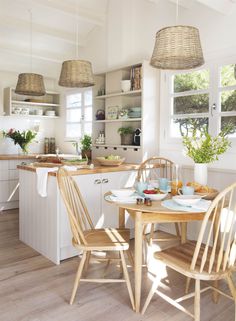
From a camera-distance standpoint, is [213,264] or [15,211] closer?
[213,264]

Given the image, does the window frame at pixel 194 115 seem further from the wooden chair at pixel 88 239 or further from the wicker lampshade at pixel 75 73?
the wooden chair at pixel 88 239

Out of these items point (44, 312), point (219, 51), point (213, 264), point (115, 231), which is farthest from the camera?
point (219, 51)

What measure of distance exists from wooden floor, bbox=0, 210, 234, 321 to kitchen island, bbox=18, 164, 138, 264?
18cm

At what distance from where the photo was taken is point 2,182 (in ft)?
16.3

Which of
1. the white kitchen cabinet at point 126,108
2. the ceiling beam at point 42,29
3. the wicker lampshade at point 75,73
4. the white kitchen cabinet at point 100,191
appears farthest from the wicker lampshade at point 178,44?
the ceiling beam at point 42,29

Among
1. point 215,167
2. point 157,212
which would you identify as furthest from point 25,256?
point 215,167

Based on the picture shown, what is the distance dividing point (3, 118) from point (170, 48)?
4.28m

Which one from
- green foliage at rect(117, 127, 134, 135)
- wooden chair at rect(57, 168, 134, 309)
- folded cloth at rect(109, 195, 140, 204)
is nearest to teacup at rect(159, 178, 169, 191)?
folded cloth at rect(109, 195, 140, 204)

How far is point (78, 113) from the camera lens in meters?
5.88

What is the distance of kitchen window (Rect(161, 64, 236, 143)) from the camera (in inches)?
128

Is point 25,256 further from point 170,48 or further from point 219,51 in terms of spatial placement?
point 219,51

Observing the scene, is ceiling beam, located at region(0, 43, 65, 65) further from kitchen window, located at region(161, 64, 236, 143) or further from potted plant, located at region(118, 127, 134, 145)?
kitchen window, located at region(161, 64, 236, 143)

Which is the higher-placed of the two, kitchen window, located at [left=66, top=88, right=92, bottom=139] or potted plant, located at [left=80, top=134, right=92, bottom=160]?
kitchen window, located at [left=66, top=88, right=92, bottom=139]

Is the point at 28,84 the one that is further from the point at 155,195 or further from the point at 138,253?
the point at 138,253
